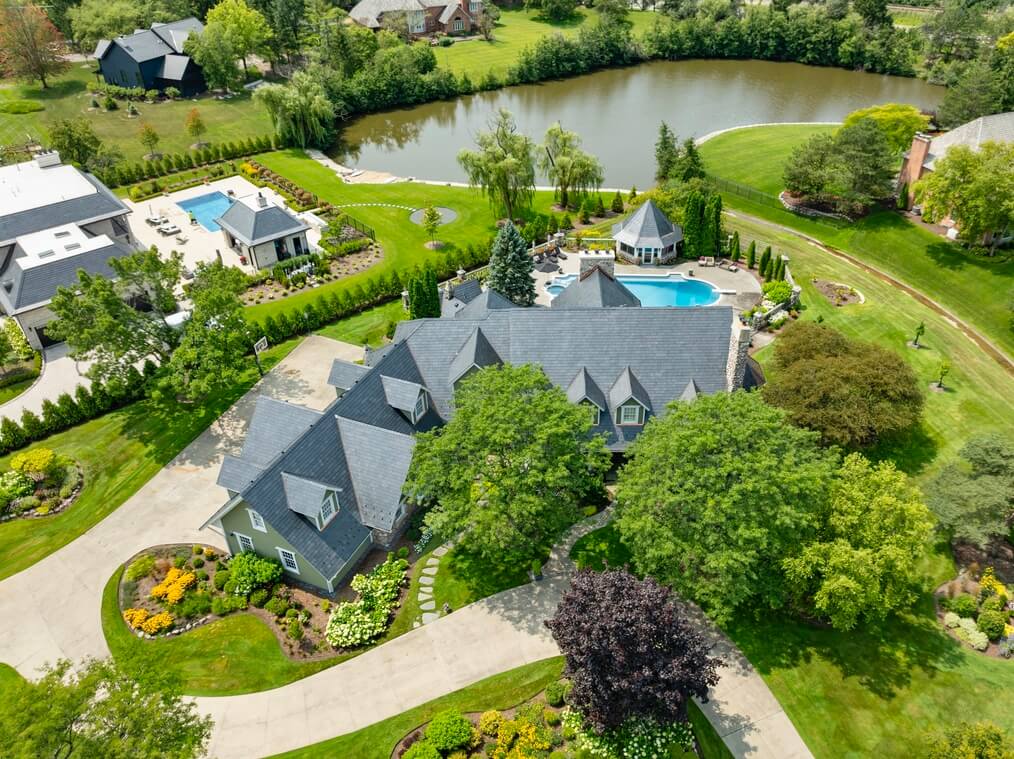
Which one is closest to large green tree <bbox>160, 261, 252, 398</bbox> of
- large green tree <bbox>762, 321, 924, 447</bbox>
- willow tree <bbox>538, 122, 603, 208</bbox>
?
large green tree <bbox>762, 321, 924, 447</bbox>

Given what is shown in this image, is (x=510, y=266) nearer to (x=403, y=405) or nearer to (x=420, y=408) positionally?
(x=420, y=408)

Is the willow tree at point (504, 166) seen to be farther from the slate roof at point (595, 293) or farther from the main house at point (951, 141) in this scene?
the main house at point (951, 141)

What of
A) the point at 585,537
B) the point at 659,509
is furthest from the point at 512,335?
the point at 659,509

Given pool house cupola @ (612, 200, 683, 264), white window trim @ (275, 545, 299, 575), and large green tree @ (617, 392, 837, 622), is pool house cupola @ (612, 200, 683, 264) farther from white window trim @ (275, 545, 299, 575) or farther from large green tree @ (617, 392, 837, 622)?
white window trim @ (275, 545, 299, 575)

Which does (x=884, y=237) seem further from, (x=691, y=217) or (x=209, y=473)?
(x=209, y=473)

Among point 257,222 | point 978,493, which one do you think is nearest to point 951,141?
point 978,493

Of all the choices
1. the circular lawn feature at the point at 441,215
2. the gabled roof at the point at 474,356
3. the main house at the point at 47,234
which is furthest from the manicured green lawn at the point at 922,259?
the main house at the point at 47,234
